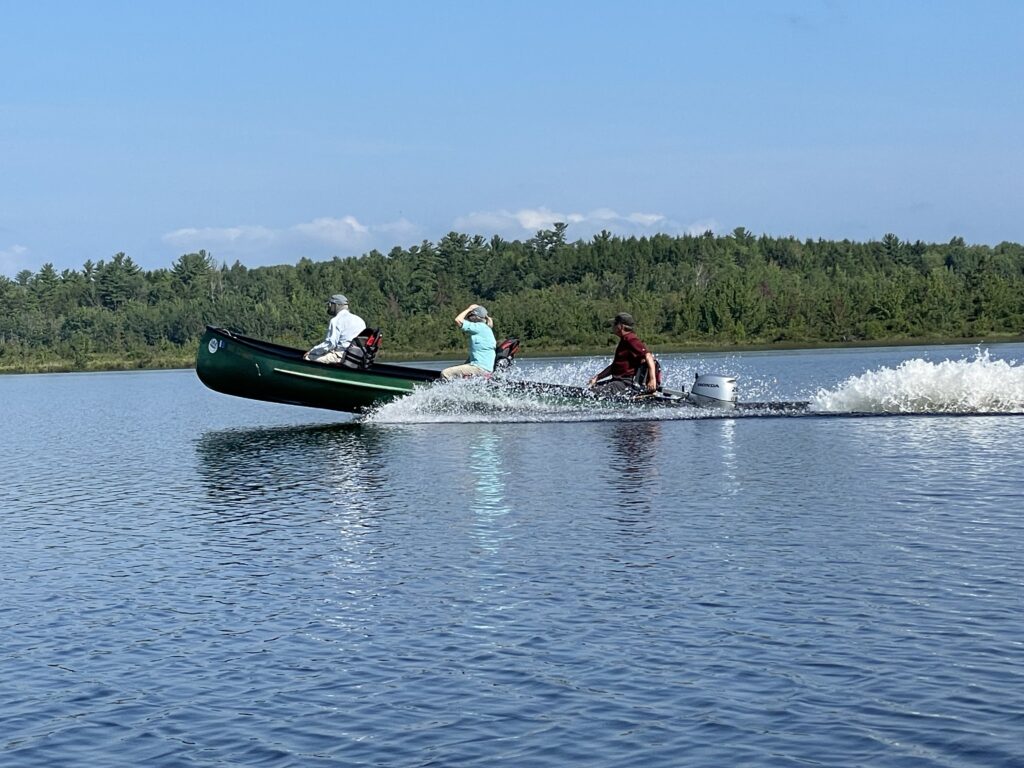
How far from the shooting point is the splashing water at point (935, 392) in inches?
1022

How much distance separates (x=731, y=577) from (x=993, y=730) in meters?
3.88

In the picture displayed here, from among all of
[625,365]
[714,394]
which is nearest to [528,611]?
[625,365]

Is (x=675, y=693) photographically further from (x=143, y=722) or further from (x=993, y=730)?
(x=143, y=722)

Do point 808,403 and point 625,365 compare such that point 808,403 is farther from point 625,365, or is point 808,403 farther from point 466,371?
point 466,371

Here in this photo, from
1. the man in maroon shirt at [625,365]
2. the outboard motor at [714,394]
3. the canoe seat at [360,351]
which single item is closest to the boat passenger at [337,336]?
the canoe seat at [360,351]

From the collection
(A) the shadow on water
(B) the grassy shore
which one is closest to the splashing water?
(A) the shadow on water

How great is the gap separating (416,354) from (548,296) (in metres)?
22.8

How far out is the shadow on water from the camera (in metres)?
16.9

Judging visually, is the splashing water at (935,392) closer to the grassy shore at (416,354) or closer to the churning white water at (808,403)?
the churning white water at (808,403)

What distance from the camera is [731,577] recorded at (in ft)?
35.6

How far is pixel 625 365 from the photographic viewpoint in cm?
2480

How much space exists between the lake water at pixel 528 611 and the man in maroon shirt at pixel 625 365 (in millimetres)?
4095

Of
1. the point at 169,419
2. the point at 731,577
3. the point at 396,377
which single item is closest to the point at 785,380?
the point at 169,419

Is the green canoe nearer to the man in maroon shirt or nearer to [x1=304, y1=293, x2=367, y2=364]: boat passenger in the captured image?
[x1=304, y1=293, x2=367, y2=364]: boat passenger
